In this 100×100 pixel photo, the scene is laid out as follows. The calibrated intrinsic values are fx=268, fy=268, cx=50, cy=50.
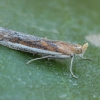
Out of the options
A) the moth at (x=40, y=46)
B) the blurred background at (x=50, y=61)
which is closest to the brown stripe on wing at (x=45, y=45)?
the moth at (x=40, y=46)

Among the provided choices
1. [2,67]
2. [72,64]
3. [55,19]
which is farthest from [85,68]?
[55,19]

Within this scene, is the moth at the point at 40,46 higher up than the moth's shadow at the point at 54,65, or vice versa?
the moth at the point at 40,46

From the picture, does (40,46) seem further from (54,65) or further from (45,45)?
(54,65)

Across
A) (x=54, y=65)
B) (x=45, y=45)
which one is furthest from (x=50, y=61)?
(x=45, y=45)

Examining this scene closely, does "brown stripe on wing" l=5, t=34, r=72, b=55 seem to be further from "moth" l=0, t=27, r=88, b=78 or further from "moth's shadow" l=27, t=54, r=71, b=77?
"moth's shadow" l=27, t=54, r=71, b=77

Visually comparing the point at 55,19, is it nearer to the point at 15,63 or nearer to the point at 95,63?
the point at 95,63

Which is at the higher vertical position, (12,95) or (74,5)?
(74,5)

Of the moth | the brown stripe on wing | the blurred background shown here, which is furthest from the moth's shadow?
the brown stripe on wing

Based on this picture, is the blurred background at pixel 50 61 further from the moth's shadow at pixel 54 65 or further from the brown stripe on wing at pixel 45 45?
the brown stripe on wing at pixel 45 45
